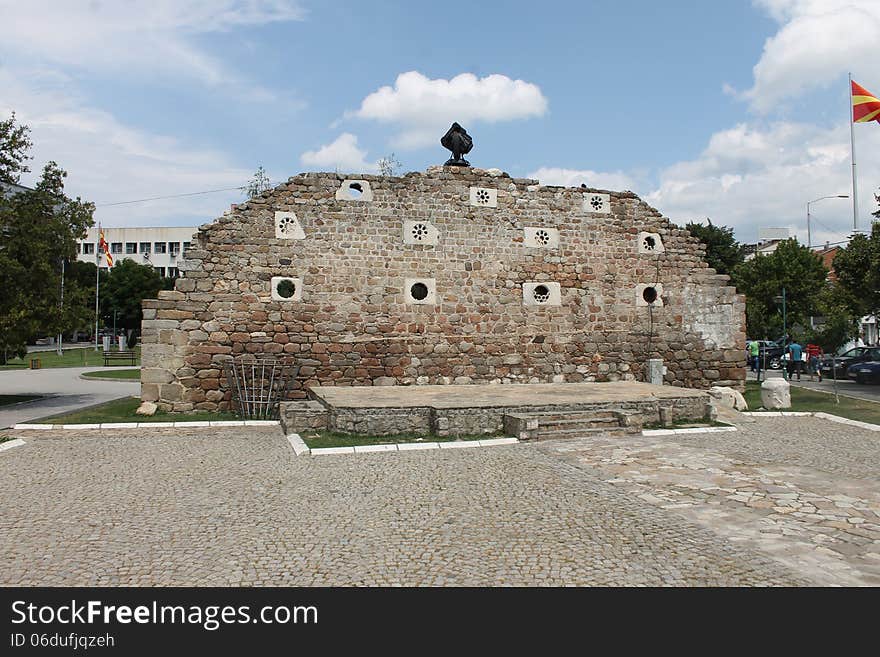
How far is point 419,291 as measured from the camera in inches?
546

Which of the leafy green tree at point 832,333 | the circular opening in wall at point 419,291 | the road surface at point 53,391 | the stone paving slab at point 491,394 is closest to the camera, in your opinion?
the stone paving slab at point 491,394

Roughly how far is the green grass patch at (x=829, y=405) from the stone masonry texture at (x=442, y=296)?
4.68 ft

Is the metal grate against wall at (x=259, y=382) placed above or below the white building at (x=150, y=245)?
below

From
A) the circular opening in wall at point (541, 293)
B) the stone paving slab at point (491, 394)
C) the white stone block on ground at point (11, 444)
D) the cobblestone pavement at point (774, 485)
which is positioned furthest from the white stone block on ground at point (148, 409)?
the circular opening in wall at point (541, 293)

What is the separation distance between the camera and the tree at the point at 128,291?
5303 cm

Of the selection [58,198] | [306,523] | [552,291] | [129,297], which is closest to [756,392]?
[552,291]

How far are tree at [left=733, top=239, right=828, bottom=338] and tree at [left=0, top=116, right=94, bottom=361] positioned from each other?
97.7 feet

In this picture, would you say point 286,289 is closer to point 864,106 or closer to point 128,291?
point 864,106

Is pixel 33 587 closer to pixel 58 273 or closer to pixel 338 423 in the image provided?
pixel 338 423

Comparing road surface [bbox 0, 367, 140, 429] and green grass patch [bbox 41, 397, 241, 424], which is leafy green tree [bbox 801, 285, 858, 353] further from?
road surface [bbox 0, 367, 140, 429]

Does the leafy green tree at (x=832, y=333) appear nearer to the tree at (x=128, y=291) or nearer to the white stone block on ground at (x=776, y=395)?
the white stone block on ground at (x=776, y=395)

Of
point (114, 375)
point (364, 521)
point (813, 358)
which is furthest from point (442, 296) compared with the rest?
point (813, 358)

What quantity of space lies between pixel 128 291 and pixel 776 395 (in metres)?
51.2

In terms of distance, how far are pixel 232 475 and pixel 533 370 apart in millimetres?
8219
